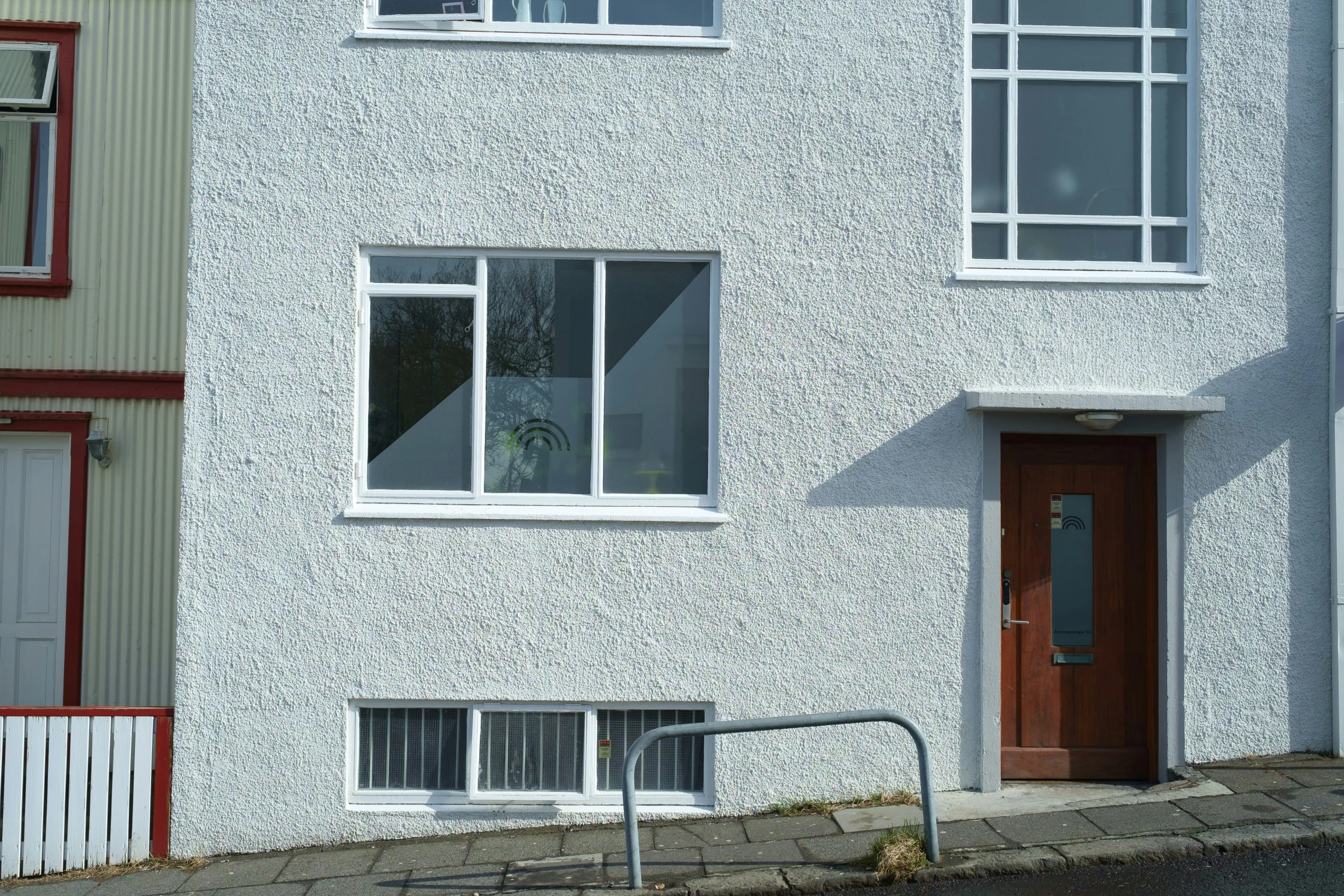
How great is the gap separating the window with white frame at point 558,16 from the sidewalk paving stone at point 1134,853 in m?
4.99

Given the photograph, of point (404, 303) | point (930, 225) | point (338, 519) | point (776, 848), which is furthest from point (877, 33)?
point (776, 848)

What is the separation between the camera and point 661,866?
534cm

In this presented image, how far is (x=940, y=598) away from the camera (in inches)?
244

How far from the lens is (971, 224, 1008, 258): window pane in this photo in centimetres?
650

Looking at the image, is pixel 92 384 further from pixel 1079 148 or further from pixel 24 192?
pixel 1079 148

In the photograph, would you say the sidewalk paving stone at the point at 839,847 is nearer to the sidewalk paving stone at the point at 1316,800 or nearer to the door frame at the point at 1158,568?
the door frame at the point at 1158,568

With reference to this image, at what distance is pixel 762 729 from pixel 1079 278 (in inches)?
133

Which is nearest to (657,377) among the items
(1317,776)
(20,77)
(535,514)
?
(535,514)

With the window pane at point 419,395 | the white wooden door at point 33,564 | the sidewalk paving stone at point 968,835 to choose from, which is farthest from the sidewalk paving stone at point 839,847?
the white wooden door at point 33,564

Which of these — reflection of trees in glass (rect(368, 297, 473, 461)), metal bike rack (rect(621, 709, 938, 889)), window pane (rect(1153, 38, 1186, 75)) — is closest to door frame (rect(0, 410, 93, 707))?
reflection of trees in glass (rect(368, 297, 473, 461))

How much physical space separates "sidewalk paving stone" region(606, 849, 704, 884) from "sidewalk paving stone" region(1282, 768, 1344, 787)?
3.41 metres

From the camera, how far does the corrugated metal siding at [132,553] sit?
792 cm

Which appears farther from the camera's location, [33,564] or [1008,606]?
[33,564]

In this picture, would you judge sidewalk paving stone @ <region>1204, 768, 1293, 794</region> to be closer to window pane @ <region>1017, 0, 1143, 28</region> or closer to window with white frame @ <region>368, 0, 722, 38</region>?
window pane @ <region>1017, 0, 1143, 28</region>
